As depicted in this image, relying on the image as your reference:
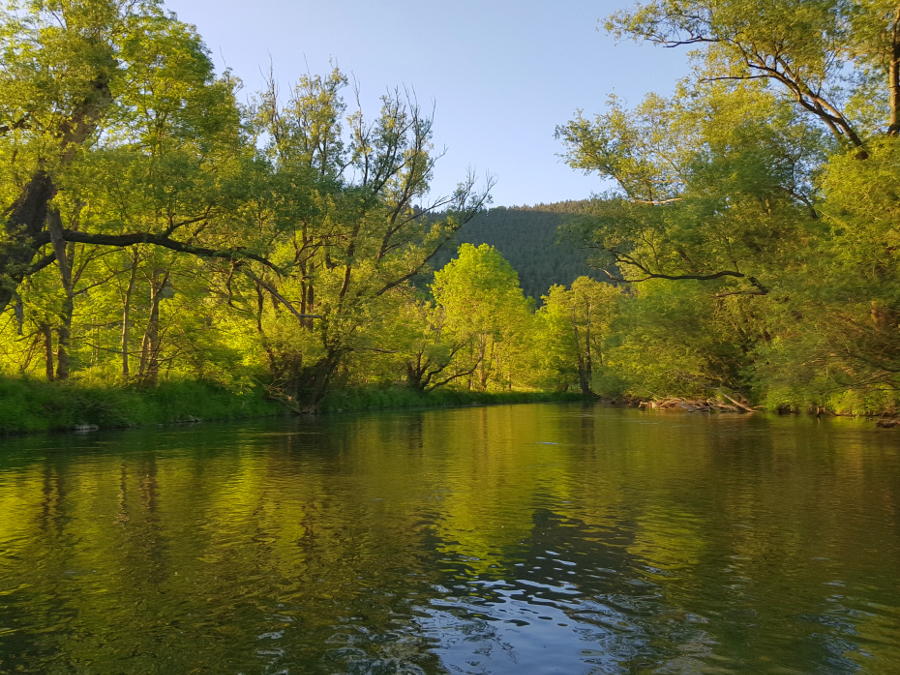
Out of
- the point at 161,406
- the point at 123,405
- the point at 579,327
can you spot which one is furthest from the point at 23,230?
the point at 579,327

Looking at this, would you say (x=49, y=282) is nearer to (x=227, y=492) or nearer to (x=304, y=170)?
(x=304, y=170)

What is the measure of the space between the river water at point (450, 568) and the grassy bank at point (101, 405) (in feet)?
33.9

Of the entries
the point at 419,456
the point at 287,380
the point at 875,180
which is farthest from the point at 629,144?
the point at 287,380

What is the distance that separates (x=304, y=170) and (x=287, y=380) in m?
17.1

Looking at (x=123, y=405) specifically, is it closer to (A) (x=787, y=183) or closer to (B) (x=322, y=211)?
(B) (x=322, y=211)

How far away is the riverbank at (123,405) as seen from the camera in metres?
25.9

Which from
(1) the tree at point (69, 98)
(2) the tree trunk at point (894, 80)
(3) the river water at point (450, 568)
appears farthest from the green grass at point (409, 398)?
(2) the tree trunk at point (894, 80)

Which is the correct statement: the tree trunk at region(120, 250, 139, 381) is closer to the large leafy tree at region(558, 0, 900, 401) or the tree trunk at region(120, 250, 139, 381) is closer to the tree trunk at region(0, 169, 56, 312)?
the tree trunk at region(0, 169, 56, 312)

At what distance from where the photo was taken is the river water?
538cm

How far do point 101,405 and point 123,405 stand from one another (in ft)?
4.46

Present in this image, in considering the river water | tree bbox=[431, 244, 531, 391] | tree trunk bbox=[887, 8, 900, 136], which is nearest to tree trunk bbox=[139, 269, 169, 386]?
the river water

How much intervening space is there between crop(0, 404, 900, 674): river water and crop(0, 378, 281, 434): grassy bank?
10.3 m

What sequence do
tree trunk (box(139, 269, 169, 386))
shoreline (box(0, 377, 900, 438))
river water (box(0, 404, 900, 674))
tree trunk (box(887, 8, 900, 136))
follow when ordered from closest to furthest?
river water (box(0, 404, 900, 674)) < tree trunk (box(887, 8, 900, 136)) < shoreline (box(0, 377, 900, 438)) < tree trunk (box(139, 269, 169, 386))

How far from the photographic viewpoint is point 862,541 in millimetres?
8906
